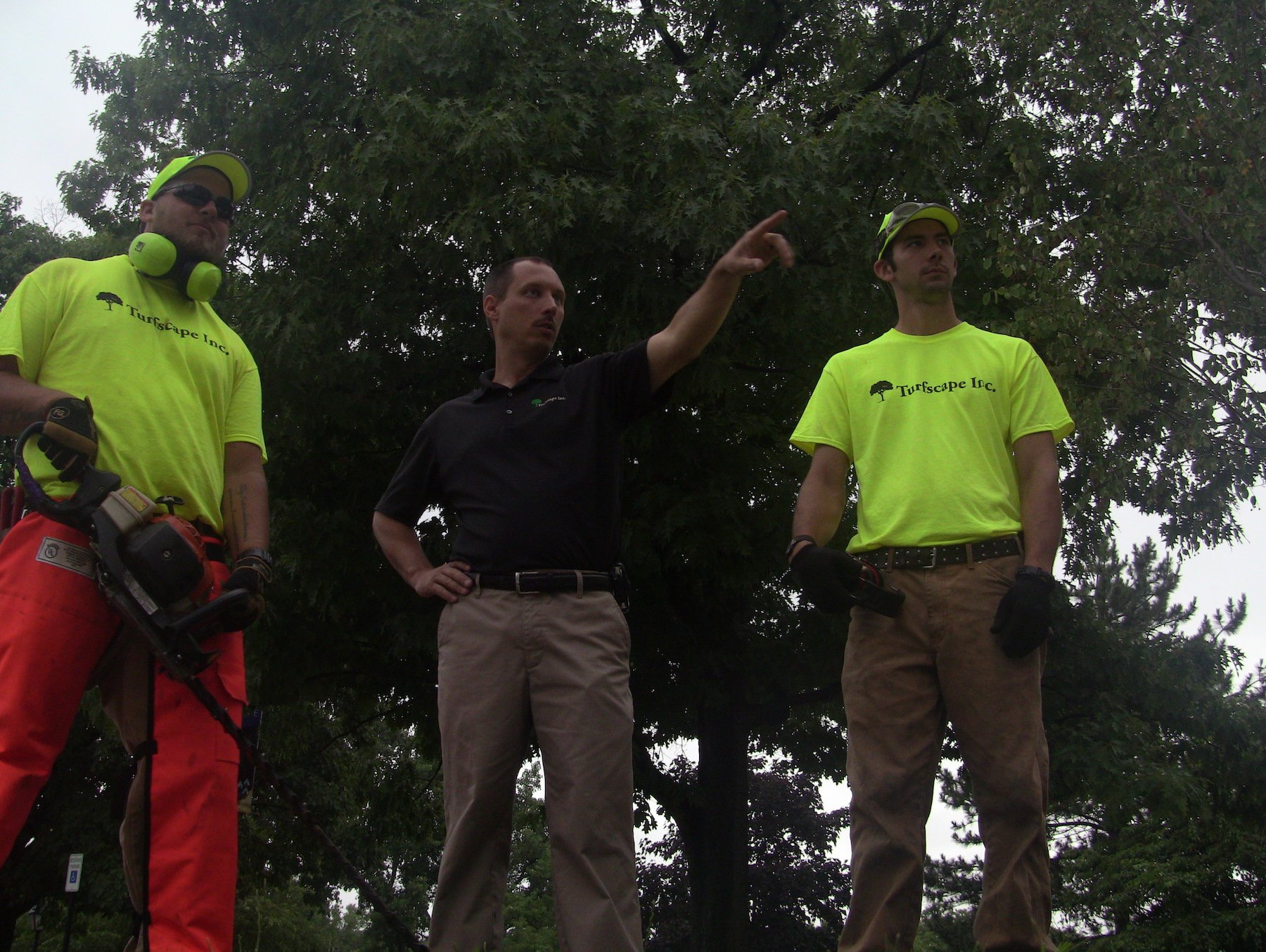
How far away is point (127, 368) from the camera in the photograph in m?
3.15

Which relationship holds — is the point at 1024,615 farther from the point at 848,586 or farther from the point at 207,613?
the point at 207,613

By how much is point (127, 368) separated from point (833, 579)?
203 centimetres

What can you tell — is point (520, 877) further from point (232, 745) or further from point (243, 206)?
point (232, 745)

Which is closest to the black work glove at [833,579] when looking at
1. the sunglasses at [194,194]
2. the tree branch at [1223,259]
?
the sunglasses at [194,194]

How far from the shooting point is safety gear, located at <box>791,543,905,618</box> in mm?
3193

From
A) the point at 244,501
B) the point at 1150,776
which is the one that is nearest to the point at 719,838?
the point at 1150,776

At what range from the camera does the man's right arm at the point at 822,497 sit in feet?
11.4

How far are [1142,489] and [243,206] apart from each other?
9.11 metres

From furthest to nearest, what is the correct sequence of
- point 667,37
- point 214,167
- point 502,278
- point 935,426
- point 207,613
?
point 667,37, point 502,278, point 214,167, point 935,426, point 207,613

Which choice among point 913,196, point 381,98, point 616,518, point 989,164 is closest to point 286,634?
point 381,98

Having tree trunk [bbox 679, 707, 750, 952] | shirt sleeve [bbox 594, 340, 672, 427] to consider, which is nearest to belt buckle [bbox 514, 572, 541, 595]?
shirt sleeve [bbox 594, 340, 672, 427]

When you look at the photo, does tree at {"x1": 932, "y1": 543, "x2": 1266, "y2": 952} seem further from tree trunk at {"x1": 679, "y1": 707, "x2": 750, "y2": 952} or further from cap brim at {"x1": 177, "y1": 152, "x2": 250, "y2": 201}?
cap brim at {"x1": 177, "y1": 152, "x2": 250, "y2": 201}

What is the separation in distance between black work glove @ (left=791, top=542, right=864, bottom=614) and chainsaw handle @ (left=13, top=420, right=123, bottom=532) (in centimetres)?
186

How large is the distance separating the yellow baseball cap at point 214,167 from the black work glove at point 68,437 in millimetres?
905
